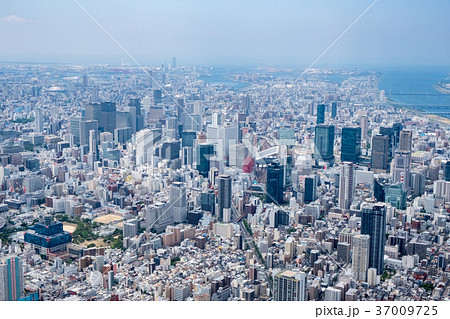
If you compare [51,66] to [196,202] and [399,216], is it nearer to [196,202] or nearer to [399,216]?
[196,202]

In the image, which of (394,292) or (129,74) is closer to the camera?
(394,292)

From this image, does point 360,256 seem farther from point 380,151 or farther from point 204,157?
point 204,157

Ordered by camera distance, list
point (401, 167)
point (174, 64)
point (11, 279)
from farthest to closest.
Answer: point (401, 167) < point (174, 64) < point (11, 279)

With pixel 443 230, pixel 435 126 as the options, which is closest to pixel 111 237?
pixel 443 230

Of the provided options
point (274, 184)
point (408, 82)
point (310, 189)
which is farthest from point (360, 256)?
point (408, 82)

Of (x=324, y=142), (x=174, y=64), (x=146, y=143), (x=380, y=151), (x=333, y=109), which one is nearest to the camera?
(x=174, y=64)

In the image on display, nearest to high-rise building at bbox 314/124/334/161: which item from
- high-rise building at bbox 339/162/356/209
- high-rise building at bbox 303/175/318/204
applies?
high-rise building at bbox 339/162/356/209
